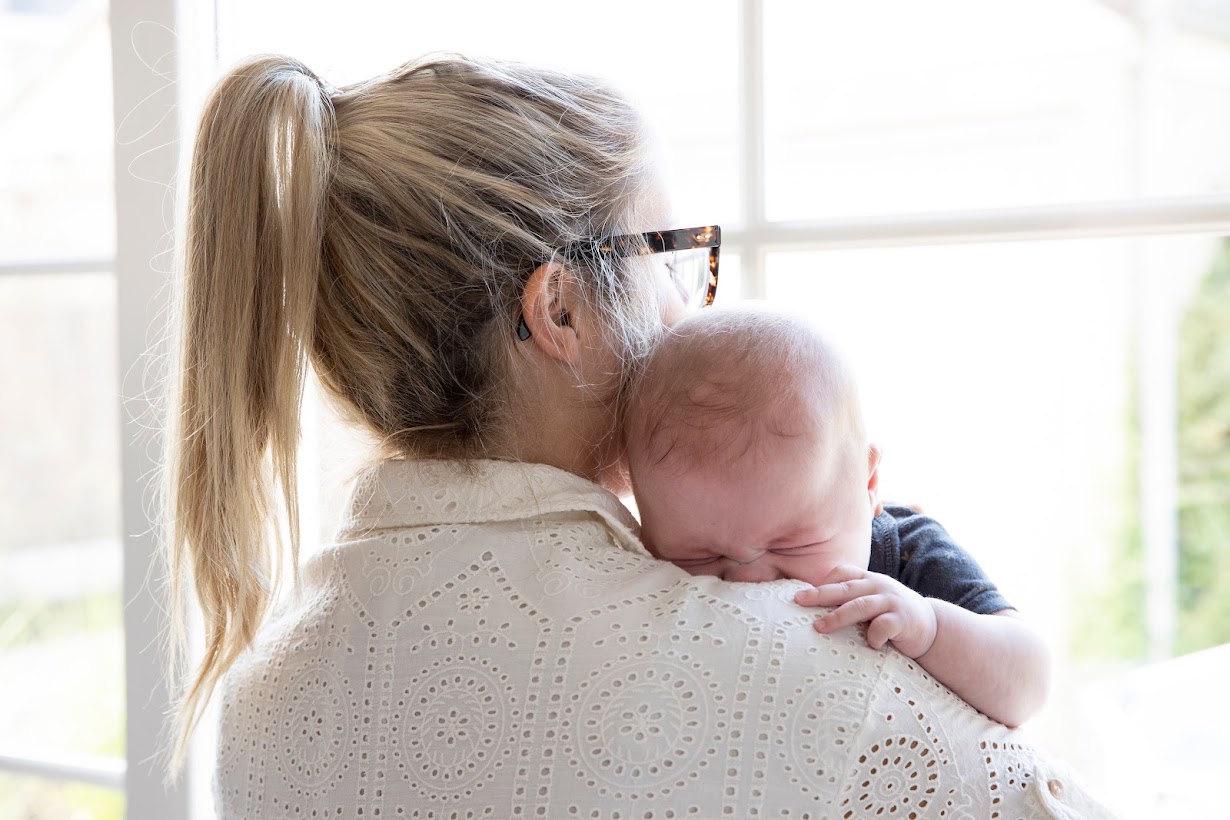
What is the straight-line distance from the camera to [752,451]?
905mm

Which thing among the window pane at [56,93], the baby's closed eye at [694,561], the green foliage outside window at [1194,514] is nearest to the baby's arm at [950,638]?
the baby's closed eye at [694,561]

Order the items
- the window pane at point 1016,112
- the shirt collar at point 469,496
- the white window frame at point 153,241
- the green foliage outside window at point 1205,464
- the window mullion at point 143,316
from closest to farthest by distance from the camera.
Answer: the shirt collar at point 469,496 < the white window frame at point 153,241 < the window mullion at point 143,316 < the window pane at point 1016,112 < the green foliage outside window at point 1205,464

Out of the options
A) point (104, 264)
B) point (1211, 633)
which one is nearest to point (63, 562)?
point (104, 264)

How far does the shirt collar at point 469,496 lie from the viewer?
88 centimetres

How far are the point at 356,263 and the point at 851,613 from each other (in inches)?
21.3

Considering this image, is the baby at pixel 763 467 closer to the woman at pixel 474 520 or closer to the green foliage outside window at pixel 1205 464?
the woman at pixel 474 520

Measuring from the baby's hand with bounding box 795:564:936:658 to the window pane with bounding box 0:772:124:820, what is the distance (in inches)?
62.1

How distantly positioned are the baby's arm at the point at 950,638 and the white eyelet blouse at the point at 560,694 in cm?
2

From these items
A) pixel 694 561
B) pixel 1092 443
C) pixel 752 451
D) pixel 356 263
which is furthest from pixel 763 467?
pixel 1092 443

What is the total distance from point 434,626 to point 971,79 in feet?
11.4

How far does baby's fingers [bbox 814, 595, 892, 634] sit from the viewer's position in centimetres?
77

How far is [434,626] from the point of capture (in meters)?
0.83

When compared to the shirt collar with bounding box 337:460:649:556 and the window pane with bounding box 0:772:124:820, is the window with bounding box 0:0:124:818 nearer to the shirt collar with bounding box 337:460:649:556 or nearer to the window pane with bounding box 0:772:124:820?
the window pane with bounding box 0:772:124:820

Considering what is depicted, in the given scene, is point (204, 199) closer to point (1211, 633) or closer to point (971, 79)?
point (971, 79)
